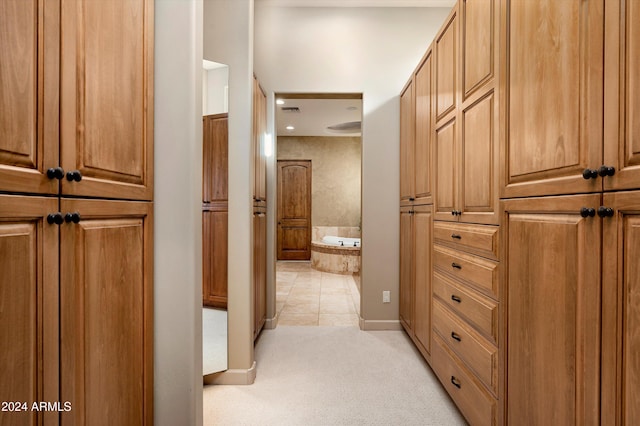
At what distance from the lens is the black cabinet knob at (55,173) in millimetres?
806

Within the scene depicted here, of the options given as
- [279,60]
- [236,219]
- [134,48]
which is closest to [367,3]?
[279,60]

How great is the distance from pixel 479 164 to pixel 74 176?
5.31ft

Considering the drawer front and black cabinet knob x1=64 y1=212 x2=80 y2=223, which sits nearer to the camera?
black cabinet knob x1=64 y1=212 x2=80 y2=223

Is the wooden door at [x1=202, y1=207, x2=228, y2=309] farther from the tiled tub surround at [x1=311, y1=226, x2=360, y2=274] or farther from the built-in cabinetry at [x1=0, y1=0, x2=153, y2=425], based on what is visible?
the tiled tub surround at [x1=311, y1=226, x2=360, y2=274]

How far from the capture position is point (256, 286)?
275 cm

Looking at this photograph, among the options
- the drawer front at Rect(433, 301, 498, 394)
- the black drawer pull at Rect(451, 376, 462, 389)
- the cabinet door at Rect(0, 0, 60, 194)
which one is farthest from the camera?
the black drawer pull at Rect(451, 376, 462, 389)

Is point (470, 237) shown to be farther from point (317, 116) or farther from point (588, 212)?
point (317, 116)

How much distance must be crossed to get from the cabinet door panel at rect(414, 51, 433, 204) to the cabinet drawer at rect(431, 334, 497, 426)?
1.01 meters

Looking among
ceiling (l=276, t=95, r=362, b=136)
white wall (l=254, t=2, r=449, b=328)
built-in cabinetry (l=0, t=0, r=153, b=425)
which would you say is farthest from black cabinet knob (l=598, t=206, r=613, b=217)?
ceiling (l=276, t=95, r=362, b=136)

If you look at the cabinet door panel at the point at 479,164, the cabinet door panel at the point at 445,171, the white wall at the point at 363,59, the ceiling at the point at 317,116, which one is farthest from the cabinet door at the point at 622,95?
the ceiling at the point at 317,116

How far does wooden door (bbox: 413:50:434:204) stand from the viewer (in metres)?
2.41

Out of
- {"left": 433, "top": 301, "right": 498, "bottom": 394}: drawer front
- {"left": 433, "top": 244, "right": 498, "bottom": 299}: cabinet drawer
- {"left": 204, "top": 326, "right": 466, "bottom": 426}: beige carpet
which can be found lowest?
{"left": 204, "top": 326, "right": 466, "bottom": 426}: beige carpet

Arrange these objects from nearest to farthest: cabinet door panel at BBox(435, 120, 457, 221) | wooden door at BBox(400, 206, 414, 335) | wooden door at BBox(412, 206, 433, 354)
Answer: cabinet door panel at BBox(435, 120, 457, 221)
wooden door at BBox(412, 206, 433, 354)
wooden door at BBox(400, 206, 414, 335)

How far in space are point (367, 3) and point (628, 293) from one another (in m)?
3.31
